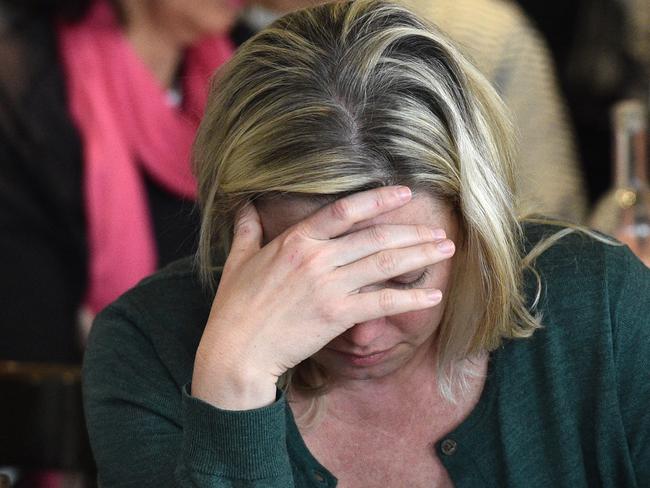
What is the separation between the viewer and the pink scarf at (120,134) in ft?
8.36

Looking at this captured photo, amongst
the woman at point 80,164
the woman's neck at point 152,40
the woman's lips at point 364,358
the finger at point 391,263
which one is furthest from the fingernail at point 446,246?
the woman's neck at point 152,40

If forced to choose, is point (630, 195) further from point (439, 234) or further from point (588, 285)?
point (439, 234)

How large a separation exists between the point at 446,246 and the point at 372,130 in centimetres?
14

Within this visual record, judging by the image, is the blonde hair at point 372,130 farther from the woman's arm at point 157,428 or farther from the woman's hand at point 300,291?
the woman's arm at point 157,428

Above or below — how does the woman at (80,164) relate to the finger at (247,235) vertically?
below

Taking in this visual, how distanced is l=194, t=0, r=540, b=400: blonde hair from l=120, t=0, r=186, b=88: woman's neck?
4.87 feet

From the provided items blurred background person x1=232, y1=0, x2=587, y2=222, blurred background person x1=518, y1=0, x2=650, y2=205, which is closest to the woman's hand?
blurred background person x1=232, y1=0, x2=587, y2=222

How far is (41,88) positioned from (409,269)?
1.60 meters

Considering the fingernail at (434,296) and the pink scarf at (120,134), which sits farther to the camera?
the pink scarf at (120,134)

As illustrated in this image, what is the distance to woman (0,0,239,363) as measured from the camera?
2523 mm

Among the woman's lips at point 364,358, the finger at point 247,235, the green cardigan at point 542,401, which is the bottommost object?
the green cardigan at point 542,401

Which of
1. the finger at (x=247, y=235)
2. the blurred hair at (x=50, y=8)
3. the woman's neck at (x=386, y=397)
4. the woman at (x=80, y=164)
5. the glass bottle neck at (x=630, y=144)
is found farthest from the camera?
the blurred hair at (x=50, y=8)

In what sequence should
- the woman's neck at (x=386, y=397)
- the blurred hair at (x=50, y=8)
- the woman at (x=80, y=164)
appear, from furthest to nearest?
the blurred hair at (x=50, y=8)
the woman at (x=80, y=164)
the woman's neck at (x=386, y=397)

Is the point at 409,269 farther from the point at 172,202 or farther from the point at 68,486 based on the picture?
the point at 172,202
